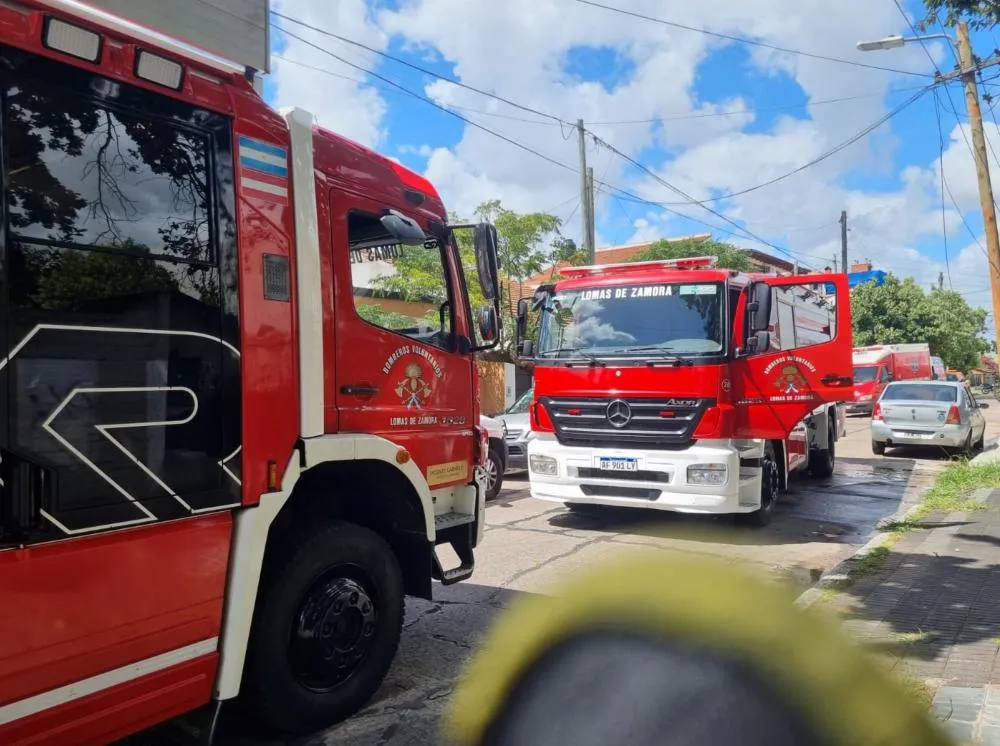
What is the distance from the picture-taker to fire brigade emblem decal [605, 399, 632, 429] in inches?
311

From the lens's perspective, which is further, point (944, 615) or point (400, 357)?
point (944, 615)

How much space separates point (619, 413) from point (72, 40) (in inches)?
242

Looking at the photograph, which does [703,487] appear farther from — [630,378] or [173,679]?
[173,679]

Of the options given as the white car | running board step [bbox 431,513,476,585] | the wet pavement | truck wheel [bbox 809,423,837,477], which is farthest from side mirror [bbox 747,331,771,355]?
truck wheel [bbox 809,423,837,477]

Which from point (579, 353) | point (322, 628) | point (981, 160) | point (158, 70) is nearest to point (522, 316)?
point (579, 353)

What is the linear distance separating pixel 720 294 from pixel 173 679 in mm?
6303

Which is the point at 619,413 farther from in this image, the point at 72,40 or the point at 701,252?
the point at 701,252

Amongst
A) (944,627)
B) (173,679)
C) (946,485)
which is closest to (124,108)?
(173,679)

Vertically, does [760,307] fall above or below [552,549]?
above

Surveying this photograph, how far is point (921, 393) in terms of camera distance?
15.4m

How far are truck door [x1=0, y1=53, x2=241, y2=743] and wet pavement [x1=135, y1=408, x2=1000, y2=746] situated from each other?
3.96ft

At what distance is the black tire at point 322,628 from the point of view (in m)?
3.32

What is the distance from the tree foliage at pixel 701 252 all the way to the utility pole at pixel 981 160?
31.9 feet

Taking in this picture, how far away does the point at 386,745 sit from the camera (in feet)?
11.7
